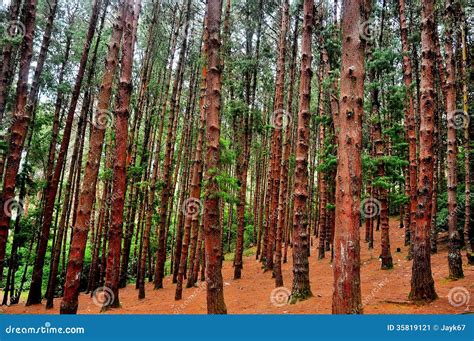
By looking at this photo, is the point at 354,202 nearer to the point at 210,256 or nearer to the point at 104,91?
the point at 210,256

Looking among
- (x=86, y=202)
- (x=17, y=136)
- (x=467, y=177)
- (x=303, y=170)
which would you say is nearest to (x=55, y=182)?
(x=17, y=136)

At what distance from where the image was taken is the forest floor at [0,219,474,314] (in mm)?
7027

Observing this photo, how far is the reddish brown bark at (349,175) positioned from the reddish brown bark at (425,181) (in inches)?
132

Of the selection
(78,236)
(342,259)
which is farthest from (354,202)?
(78,236)

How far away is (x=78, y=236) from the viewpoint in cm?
568

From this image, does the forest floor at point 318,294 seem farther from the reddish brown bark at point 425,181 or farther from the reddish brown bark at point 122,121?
the reddish brown bark at point 122,121

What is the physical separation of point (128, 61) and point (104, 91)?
1.81 meters

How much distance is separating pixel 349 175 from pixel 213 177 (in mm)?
2584

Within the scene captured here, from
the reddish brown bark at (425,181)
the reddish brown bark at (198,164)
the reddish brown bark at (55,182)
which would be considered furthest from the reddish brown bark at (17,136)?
the reddish brown bark at (425,181)

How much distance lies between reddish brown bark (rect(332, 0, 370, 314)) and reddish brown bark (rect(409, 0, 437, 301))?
3348mm

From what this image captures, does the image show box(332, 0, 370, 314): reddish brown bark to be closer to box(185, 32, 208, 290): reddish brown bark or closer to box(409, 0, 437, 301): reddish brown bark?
box(409, 0, 437, 301): reddish brown bark

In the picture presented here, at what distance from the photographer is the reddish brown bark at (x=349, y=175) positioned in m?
4.46

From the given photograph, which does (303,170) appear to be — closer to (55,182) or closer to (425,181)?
(425,181)

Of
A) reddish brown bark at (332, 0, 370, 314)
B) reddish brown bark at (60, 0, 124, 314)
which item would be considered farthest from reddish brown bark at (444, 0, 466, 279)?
reddish brown bark at (60, 0, 124, 314)
